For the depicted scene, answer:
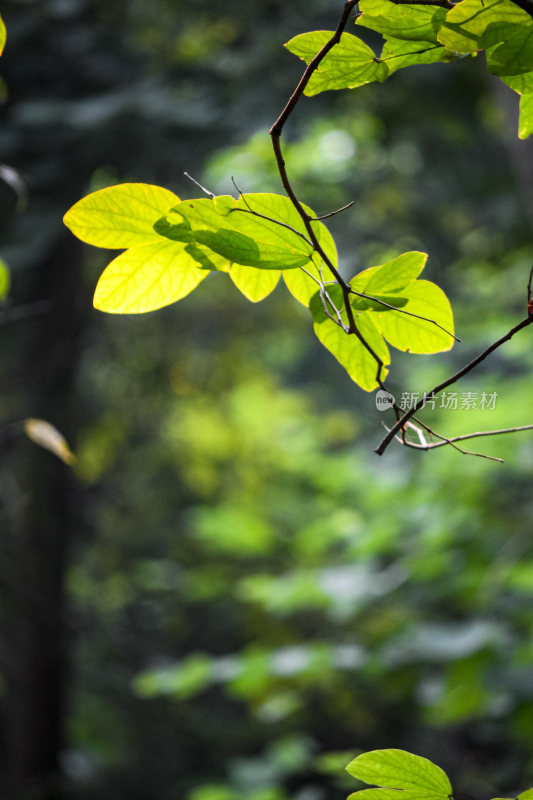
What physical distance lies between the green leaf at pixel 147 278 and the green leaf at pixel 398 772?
284 mm

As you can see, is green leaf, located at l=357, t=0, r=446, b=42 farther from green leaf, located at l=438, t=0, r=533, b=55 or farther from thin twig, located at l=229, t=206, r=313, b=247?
thin twig, located at l=229, t=206, r=313, b=247

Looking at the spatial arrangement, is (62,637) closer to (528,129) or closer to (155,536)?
(155,536)

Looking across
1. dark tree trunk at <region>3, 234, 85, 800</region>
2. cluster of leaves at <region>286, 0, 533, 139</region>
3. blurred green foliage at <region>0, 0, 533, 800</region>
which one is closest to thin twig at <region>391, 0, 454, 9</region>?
cluster of leaves at <region>286, 0, 533, 139</region>

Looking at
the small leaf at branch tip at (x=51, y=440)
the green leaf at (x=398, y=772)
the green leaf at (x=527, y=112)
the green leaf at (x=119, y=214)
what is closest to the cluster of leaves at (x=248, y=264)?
the green leaf at (x=119, y=214)

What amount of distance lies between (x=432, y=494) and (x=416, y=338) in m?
1.96

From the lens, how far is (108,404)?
3.82 m

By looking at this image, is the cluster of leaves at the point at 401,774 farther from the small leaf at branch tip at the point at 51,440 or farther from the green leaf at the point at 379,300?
the small leaf at branch tip at the point at 51,440

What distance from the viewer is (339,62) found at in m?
0.36

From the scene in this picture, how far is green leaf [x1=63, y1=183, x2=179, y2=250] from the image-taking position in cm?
35

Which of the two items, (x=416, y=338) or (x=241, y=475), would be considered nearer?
(x=416, y=338)

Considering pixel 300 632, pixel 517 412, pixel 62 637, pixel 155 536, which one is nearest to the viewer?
pixel 517 412

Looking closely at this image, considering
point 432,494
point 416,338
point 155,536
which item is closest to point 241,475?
point 155,536

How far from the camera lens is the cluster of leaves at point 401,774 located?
357mm

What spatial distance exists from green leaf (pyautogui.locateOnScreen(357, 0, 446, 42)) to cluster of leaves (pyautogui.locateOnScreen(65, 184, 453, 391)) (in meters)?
0.11
